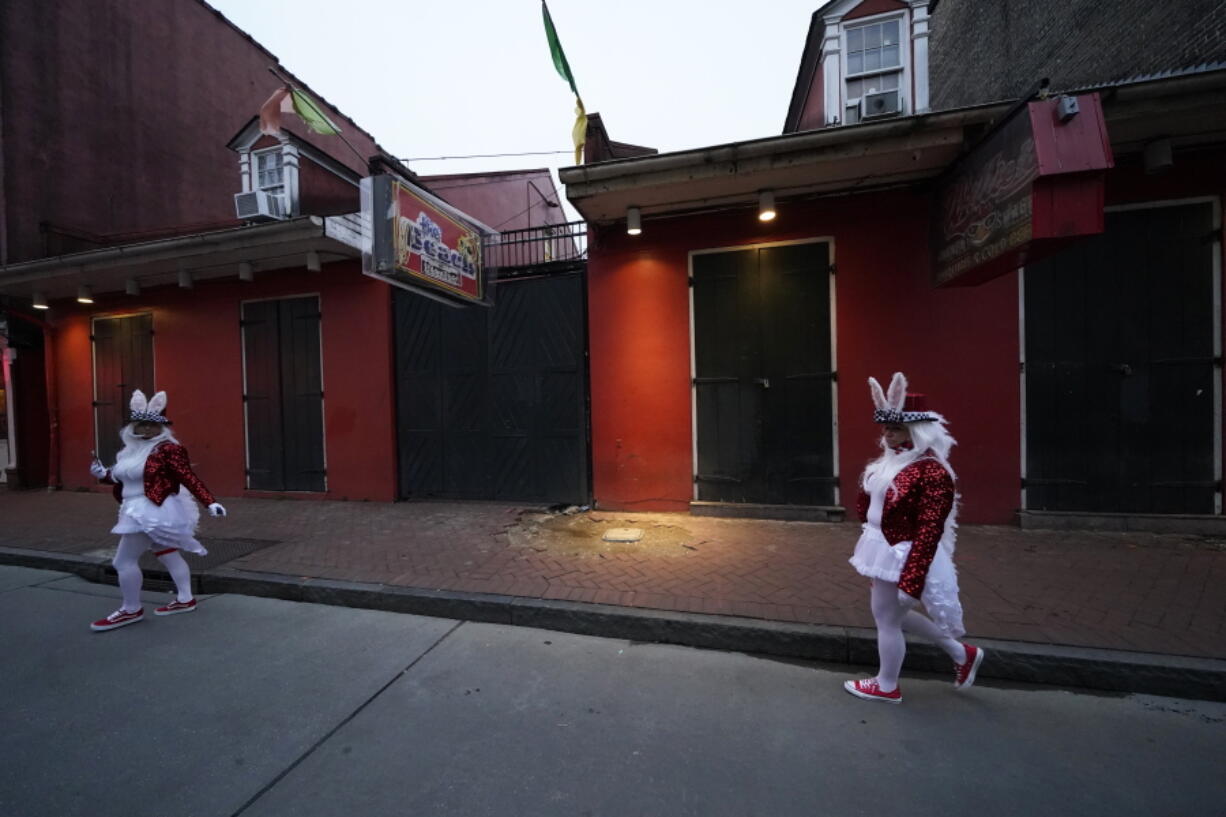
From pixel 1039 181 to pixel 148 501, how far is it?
6900 millimetres

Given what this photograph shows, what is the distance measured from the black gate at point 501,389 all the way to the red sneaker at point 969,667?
4477mm

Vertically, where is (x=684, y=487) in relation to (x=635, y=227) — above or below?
below

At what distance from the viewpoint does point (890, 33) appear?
6.19m

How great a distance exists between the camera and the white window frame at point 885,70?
6.08m

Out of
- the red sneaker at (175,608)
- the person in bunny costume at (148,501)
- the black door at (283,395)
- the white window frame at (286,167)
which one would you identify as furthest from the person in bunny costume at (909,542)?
the white window frame at (286,167)

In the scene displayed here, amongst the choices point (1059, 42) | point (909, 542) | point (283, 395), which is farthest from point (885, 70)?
point (283, 395)

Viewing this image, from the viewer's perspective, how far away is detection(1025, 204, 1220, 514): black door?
16.1 feet

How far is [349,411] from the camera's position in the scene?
7.54m

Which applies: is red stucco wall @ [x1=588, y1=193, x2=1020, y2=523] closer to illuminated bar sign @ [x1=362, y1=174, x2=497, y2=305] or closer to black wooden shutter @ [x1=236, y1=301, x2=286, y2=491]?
illuminated bar sign @ [x1=362, y1=174, x2=497, y2=305]

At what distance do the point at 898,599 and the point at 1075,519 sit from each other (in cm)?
402

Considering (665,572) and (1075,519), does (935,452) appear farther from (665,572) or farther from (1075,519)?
(1075,519)

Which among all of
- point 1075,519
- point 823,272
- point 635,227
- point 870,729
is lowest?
point 870,729

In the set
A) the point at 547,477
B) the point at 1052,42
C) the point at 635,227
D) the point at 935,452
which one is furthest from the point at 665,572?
the point at 1052,42

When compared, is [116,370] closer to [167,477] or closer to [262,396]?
[262,396]
